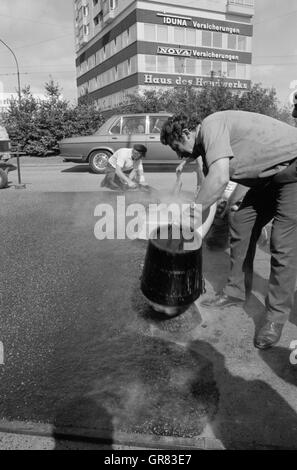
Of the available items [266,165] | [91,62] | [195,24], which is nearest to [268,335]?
[266,165]

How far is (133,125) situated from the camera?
1170 centimetres

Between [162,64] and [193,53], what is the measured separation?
3966mm

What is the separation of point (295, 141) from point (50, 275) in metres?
2.69

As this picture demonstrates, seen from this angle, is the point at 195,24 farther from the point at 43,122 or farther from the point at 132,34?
the point at 43,122

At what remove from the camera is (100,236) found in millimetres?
5555

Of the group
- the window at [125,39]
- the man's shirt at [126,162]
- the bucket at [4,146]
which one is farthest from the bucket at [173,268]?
the window at [125,39]

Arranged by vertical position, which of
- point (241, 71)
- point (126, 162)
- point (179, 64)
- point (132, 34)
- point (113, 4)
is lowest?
point (126, 162)

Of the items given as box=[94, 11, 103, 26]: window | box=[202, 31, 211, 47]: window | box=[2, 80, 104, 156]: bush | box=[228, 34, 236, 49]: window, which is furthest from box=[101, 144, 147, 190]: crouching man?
box=[94, 11, 103, 26]: window

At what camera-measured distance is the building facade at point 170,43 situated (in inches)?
1444

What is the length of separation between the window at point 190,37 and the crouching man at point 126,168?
35.3 metres

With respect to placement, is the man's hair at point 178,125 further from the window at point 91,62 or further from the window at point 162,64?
the window at point 91,62

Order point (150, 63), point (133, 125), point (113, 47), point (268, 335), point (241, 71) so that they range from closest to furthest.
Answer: point (268, 335) < point (133, 125) < point (150, 63) < point (113, 47) < point (241, 71)

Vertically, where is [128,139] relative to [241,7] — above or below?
below
